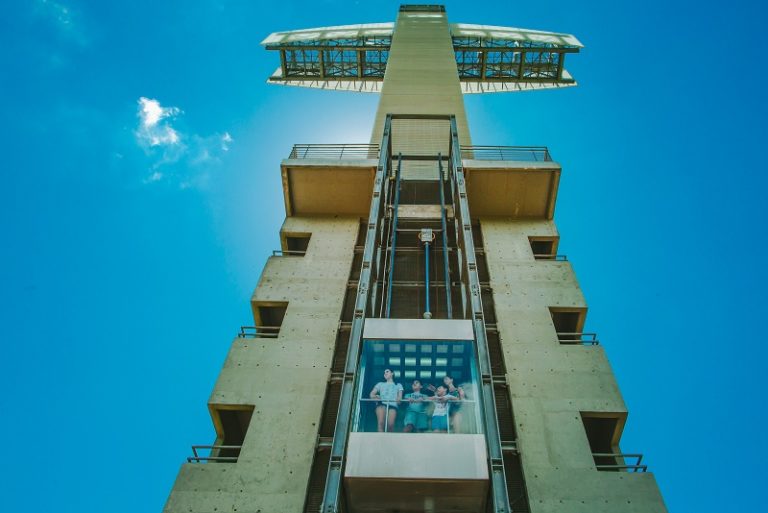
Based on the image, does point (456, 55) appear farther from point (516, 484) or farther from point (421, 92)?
point (516, 484)

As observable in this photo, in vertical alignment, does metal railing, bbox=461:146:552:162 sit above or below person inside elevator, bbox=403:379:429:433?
above

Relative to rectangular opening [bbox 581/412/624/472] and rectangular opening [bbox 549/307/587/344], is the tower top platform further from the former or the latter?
rectangular opening [bbox 581/412/624/472]

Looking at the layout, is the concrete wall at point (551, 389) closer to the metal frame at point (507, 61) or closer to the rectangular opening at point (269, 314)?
the rectangular opening at point (269, 314)

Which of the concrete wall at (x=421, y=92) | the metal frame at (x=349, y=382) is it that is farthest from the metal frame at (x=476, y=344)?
the concrete wall at (x=421, y=92)

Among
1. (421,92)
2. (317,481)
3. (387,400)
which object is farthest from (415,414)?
(421,92)

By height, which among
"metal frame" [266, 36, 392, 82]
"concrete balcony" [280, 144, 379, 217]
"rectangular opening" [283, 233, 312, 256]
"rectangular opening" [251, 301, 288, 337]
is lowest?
"rectangular opening" [251, 301, 288, 337]

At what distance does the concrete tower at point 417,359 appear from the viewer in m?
8.73

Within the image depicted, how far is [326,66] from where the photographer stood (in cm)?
4425

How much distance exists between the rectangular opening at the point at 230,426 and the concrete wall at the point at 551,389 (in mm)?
6961

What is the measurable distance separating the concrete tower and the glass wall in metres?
0.03

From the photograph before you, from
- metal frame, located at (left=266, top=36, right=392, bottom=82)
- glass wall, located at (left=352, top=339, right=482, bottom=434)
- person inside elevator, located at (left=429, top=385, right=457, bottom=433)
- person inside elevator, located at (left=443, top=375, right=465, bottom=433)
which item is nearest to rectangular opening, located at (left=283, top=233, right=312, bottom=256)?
glass wall, located at (left=352, top=339, right=482, bottom=434)

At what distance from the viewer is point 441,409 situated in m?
8.77

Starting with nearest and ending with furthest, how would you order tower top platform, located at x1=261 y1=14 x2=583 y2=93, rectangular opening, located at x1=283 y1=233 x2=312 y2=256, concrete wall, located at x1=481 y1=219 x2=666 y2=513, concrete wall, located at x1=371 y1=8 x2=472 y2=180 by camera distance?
concrete wall, located at x1=481 y1=219 x2=666 y2=513 < rectangular opening, located at x1=283 y1=233 x2=312 y2=256 < concrete wall, located at x1=371 y1=8 x2=472 y2=180 < tower top platform, located at x1=261 y1=14 x2=583 y2=93

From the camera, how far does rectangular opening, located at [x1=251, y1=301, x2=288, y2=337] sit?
53.1 feet
